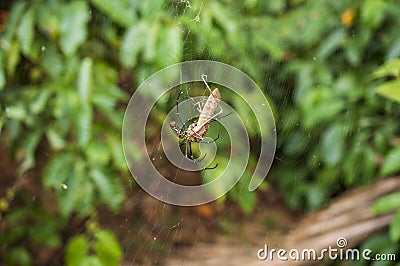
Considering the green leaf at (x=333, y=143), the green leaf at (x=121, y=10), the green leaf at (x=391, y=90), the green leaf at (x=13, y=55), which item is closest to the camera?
the green leaf at (x=391, y=90)

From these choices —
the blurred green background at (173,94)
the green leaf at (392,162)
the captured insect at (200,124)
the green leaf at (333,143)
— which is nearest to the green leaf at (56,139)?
the blurred green background at (173,94)

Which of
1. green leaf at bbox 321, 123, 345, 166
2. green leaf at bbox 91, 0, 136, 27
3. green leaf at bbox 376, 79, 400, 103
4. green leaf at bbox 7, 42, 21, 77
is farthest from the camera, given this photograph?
green leaf at bbox 321, 123, 345, 166

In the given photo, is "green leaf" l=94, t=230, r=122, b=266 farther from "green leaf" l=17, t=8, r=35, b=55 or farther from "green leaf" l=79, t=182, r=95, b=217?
"green leaf" l=17, t=8, r=35, b=55

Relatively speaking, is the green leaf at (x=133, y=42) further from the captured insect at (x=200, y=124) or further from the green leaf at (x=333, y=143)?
the green leaf at (x=333, y=143)

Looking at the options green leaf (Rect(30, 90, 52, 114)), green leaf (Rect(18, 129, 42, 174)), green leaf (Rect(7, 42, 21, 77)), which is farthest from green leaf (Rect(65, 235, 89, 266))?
green leaf (Rect(7, 42, 21, 77))

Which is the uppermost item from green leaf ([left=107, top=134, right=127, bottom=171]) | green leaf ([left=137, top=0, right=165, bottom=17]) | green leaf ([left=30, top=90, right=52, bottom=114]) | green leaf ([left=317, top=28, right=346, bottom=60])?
green leaf ([left=317, top=28, right=346, bottom=60])

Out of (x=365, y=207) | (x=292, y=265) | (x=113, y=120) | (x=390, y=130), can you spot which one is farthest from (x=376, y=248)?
(x=113, y=120)

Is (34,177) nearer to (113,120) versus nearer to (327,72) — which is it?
(113,120)
